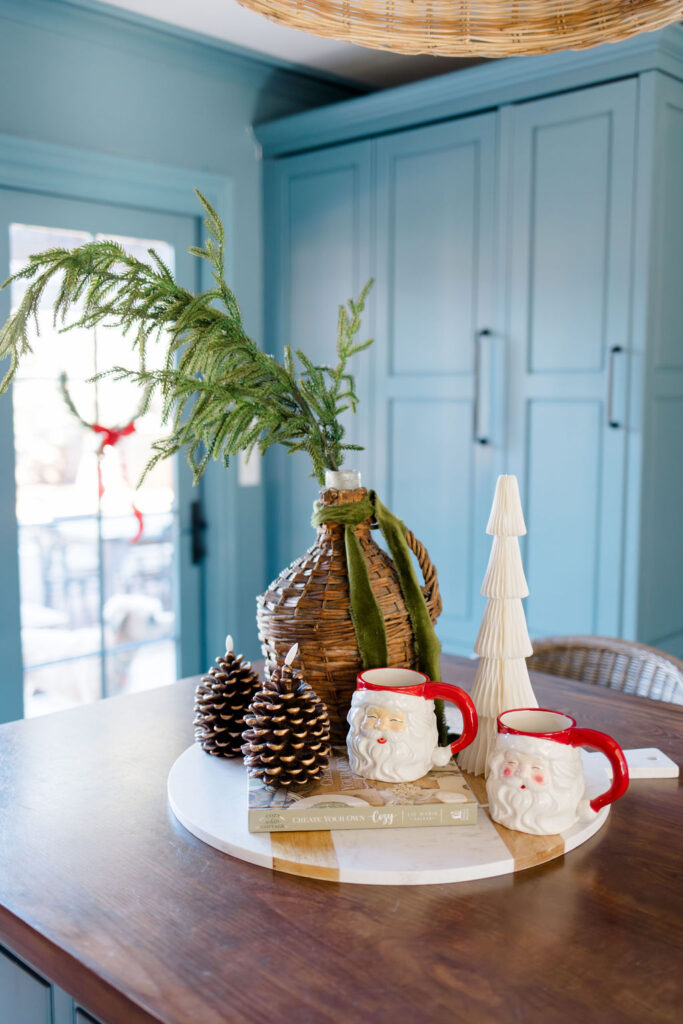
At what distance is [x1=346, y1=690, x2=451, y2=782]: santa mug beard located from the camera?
1013mm

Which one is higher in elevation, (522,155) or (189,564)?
(522,155)

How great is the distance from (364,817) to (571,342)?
71.3 inches

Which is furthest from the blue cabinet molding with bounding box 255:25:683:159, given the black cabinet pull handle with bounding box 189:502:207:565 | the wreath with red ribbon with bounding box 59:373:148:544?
the black cabinet pull handle with bounding box 189:502:207:565

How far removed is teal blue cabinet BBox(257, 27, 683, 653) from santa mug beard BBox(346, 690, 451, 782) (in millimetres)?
1541

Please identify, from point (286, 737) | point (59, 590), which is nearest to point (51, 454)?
point (59, 590)

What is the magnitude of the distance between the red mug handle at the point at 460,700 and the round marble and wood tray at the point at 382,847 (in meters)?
0.07

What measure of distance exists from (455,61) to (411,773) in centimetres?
273

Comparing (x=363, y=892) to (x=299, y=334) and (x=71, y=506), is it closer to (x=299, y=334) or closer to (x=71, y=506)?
(x=71, y=506)

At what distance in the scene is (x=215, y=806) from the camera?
103cm

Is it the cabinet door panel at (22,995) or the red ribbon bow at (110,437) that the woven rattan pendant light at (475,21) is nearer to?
the cabinet door panel at (22,995)

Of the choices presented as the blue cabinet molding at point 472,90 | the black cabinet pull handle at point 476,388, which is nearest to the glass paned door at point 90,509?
the blue cabinet molding at point 472,90

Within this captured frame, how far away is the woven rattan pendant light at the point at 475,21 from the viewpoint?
1.06m

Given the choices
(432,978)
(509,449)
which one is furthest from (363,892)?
(509,449)

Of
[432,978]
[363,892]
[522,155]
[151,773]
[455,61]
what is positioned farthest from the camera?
[455,61]
